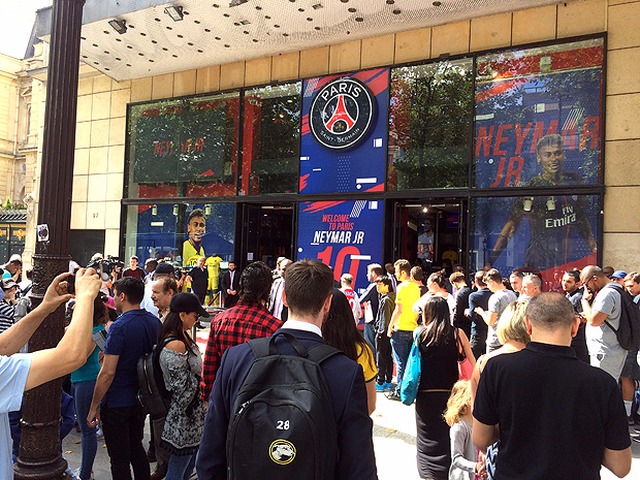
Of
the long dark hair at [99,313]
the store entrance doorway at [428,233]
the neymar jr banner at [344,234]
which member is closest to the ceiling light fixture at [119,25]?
the neymar jr banner at [344,234]

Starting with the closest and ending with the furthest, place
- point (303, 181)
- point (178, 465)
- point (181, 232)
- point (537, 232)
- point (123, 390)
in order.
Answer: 1. point (178, 465)
2. point (123, 390)
3. point (537, 232)
4. point (303, 181)
5. point (181, 232)

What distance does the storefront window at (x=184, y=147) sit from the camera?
52.3ft

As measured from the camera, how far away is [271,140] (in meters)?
15.2

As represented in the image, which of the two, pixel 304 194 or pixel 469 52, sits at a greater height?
pixel 469 52

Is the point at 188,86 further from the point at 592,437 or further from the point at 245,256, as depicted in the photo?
the point at 592,437

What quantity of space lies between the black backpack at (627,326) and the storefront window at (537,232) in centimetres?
448

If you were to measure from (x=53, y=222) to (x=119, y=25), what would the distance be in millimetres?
12240

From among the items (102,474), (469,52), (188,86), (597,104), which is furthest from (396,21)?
(102,474)

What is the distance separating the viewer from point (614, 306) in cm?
655

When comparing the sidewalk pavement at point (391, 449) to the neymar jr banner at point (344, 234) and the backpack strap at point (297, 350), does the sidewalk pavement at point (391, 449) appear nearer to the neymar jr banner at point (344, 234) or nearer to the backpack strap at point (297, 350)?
the backpack strap at point (297, 350)

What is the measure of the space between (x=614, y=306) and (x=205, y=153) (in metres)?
12.4

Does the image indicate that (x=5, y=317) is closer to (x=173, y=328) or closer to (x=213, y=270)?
(x=173, y=328)

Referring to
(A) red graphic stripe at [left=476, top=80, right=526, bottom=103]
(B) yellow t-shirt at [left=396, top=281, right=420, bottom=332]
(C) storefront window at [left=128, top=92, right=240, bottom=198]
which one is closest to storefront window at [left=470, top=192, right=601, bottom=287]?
(A) red graphic stripe at [left=476, top=80, right=526, bottom=103]

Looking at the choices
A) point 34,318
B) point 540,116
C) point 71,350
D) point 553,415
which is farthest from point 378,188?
point 71,350
